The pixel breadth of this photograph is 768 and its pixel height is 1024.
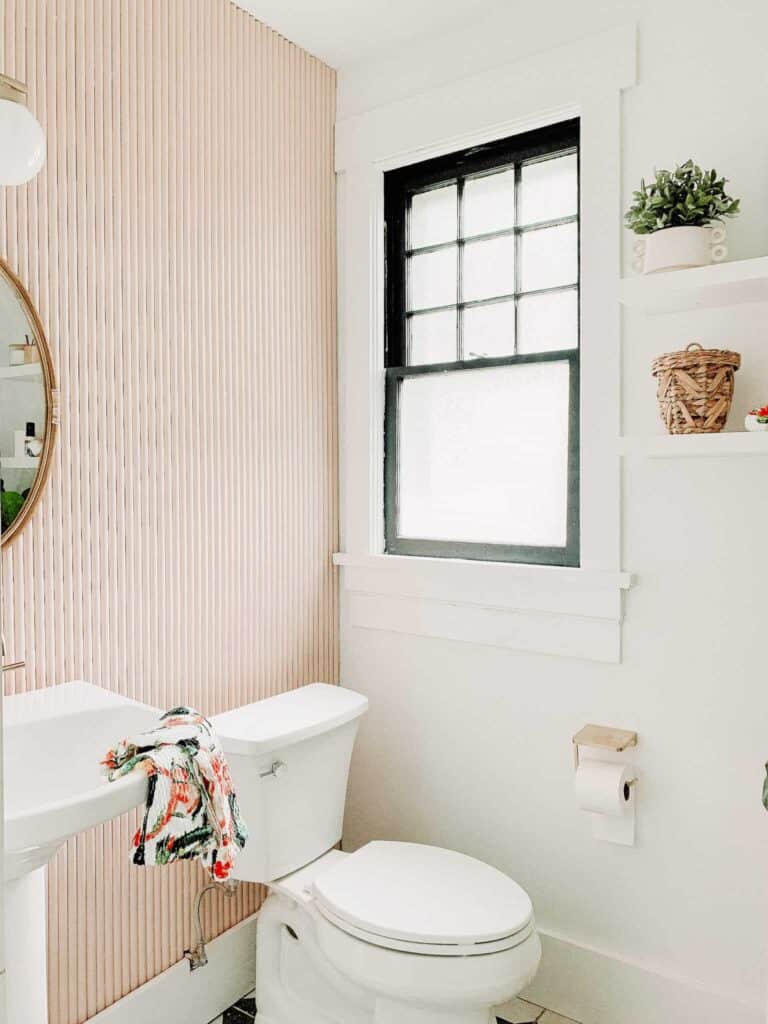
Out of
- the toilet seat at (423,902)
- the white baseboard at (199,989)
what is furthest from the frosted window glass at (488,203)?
the white baseboard at (199,989)

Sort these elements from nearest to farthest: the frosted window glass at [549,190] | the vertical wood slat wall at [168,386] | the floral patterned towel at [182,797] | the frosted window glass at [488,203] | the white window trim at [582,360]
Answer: the floral patterned towel at [182,797]
the vertical wood slat wall at [168,386]
the white window trim at [582,360]
the frosted window glass at [549,190]
the frosted window glass at [488,203]

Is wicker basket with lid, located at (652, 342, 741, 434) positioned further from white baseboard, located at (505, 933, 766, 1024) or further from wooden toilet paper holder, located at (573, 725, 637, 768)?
white baseboard, located at (505, 933, 766, 1024)

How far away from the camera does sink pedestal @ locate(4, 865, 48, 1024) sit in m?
1.26

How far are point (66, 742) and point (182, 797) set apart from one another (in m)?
0.35

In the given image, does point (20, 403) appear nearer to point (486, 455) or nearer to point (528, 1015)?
point (486, 455)

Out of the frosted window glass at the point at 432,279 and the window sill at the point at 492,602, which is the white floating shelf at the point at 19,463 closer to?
the window sill at the point at 492,602

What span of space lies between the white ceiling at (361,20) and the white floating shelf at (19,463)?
1.32 metres

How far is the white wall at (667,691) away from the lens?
1.72 meters

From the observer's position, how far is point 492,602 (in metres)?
2.07

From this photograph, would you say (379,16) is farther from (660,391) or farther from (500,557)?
(500,557)

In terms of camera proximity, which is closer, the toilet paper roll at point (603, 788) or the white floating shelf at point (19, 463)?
the white floating shelf at point (19, 463)

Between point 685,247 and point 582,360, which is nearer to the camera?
point 685,247

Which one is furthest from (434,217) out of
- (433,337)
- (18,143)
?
(18,143)

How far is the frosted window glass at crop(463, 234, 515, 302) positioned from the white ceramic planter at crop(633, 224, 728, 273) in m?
0.56
